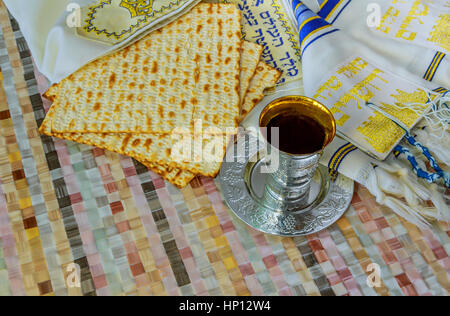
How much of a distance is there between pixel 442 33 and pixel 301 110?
473 mm

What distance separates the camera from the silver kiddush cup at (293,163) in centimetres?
74

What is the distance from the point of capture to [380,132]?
881 millimetres

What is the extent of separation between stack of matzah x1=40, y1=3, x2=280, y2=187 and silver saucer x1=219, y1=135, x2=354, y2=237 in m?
0.04

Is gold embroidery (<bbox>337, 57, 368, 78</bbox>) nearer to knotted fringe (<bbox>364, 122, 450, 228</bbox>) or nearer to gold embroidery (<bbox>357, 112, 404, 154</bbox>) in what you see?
gold embroidery (<bbox>357, 112, 404, 154</bbox>)

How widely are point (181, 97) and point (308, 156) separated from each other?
0.32 meters

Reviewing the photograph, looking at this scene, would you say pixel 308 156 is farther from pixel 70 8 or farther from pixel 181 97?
pixel 70 8

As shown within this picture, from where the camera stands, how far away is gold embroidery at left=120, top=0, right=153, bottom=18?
104 cm

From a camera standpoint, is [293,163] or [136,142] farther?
[136,142]

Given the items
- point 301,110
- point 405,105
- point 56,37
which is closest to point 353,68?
point 405,105

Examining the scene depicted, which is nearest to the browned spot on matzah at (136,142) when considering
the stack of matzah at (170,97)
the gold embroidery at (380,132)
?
the stack of matzah at (170,97)

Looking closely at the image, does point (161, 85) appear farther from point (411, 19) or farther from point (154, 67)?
point (411, 19)

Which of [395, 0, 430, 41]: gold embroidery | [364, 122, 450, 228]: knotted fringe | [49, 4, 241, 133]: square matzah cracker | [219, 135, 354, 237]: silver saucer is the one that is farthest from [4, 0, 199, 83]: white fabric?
[364, 122, 450, 228]: knotted fringe

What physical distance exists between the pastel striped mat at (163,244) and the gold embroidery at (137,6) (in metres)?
0.35
